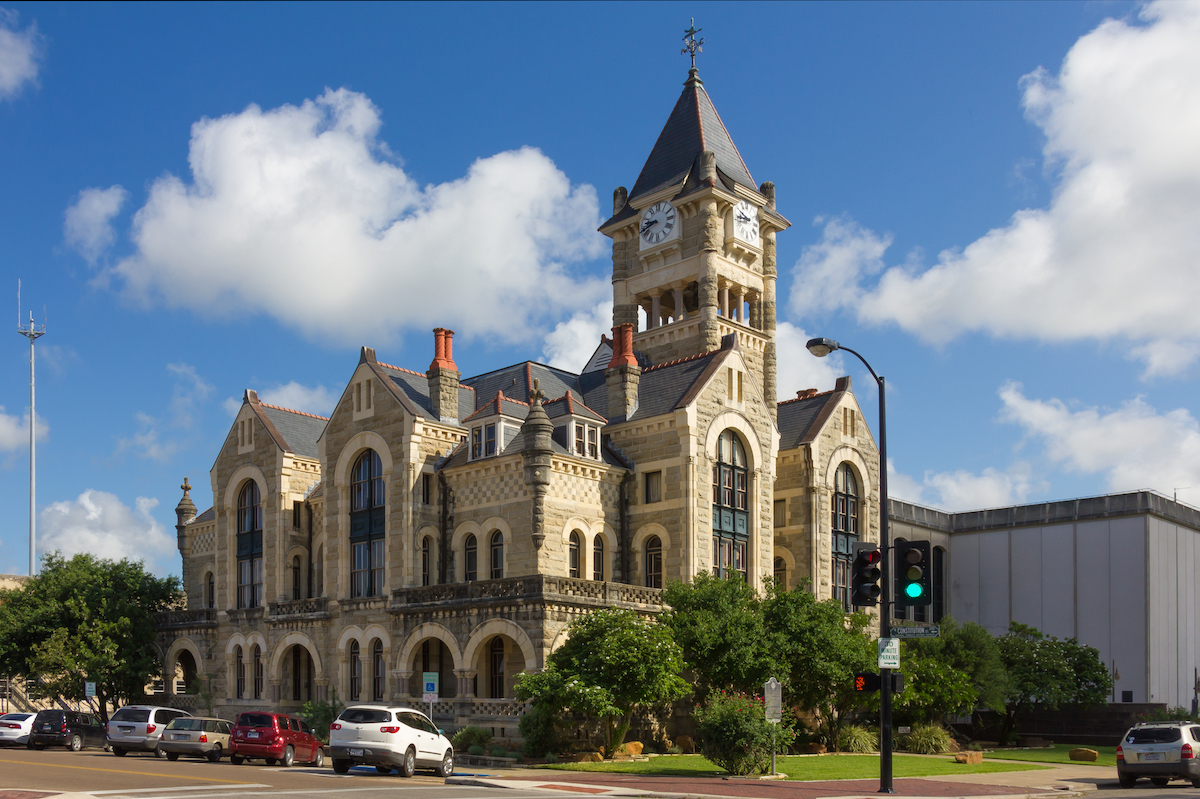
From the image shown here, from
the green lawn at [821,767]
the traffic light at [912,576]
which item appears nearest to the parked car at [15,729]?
the green lawn at [821,767]

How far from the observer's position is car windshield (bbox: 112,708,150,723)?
34531 mm

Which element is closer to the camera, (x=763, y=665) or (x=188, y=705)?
(x=763, y=665)

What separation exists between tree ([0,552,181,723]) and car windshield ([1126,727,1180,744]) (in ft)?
132

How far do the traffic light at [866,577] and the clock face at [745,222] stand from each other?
3320 centimetres

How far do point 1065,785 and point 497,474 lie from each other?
21.5 meters

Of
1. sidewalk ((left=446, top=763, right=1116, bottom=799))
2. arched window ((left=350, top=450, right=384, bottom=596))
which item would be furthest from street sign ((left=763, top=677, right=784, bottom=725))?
arched window ((left=350, top=450, right=384, bottom=596))

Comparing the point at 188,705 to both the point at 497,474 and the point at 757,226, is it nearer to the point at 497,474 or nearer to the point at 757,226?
the point at 497,474

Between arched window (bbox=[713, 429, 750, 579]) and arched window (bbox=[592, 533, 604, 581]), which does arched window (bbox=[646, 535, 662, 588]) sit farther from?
arched window (bbox=[713, 429, 750, 579])

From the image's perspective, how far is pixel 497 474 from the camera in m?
41.3

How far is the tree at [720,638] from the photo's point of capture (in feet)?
116

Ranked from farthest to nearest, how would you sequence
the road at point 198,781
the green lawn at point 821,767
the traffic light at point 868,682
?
the green lawn at point 821,767, the traffic light at point 868,682, the road at point 198,781

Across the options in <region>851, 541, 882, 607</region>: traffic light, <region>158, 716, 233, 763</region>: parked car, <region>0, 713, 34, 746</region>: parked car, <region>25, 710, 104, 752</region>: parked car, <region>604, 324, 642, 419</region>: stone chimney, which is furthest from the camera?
<region>604, 324, 642, 419</region>: stone chimney

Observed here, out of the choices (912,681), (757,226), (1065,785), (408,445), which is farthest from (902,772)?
(757,226)

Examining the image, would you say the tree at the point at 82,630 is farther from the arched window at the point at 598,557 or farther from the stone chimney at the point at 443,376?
the arched window at the point at 598,557
